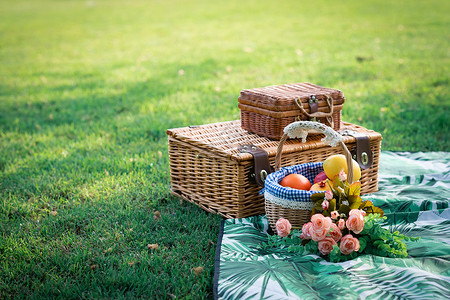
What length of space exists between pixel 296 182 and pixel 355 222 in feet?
1.74

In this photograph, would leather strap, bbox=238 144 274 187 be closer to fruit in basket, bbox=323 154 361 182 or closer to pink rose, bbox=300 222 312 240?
fruit in basket, bbox=323 154 361 182

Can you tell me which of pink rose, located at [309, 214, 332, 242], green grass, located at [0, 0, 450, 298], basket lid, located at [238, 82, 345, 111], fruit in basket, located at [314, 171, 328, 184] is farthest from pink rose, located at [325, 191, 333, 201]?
basket lid, located at [238, 82, 345, 111]

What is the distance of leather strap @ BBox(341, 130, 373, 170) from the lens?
3453 millimetres

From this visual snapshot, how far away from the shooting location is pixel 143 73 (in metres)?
7.88

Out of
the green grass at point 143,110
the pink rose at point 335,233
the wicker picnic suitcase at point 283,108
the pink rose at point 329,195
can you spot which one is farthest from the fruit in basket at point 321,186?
the green grass at point 143,110

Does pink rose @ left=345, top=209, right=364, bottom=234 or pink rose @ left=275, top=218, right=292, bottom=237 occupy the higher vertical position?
pink rose @ left=345, top=209, right=364, bottom=234

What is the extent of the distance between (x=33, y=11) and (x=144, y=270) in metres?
18.8

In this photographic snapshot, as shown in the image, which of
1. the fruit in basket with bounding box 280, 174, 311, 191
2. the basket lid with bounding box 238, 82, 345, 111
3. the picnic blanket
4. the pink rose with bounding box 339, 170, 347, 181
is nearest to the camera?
the picnic blanket

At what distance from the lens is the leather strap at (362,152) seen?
3453 millimetres

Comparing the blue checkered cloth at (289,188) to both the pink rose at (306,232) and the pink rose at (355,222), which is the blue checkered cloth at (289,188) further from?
the pink rose at (355,222)

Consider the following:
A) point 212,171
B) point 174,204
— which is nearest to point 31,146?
point 174,204

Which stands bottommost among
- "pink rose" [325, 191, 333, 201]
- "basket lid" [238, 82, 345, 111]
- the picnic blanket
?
the picnic blanket

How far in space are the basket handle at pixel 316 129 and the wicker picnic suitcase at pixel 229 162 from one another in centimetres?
11

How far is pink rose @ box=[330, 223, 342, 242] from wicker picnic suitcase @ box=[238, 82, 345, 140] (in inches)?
37.8
